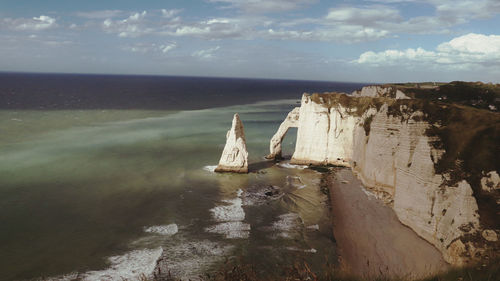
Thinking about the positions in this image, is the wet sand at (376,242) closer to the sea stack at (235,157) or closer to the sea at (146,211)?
the sea at (146,211)

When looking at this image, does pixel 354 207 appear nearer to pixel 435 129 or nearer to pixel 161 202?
pixel 435 129

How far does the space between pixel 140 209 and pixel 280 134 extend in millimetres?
19458

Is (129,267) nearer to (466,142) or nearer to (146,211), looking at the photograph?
(146,211)

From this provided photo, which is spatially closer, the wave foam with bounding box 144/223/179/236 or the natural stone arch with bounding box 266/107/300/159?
the wave foam with bounding box 144/223/179/236

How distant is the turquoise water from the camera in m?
16.7

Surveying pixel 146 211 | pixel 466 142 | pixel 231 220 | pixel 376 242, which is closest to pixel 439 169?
pixel 466 142

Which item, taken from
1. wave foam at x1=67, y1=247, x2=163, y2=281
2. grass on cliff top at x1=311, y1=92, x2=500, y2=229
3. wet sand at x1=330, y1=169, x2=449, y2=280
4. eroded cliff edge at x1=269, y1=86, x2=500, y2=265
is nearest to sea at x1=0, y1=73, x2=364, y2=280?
wave foam at x1=67, y1=247, x2=163, y2=281

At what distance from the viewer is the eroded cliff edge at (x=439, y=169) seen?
13.4 metres

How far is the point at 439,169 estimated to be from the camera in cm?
1565

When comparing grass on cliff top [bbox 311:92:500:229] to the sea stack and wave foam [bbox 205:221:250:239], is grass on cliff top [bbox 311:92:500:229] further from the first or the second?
the sea stack

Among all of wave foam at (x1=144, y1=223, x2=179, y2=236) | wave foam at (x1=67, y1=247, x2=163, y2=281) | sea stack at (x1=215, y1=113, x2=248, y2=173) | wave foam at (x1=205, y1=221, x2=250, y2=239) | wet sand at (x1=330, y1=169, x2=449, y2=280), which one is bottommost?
wave foam at (x1=67, y1=247, x2=163, y2=281)

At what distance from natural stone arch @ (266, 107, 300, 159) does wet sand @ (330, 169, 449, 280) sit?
1293cm

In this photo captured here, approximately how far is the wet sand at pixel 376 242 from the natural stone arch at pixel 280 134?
509 inches

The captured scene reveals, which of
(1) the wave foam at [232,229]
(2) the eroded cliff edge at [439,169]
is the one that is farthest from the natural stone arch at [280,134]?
(1) the wave foam at [232,229]
